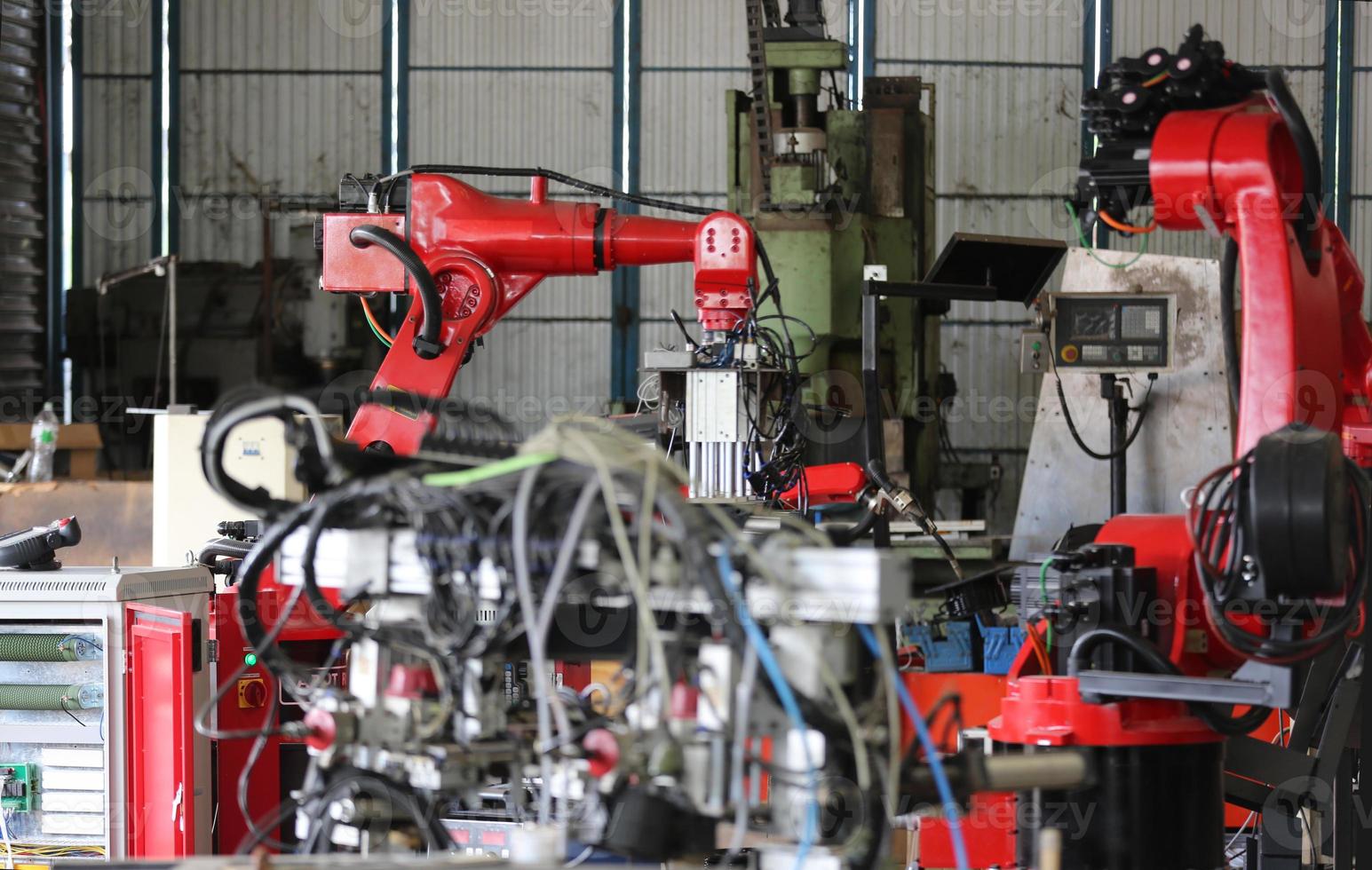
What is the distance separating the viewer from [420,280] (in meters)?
3.48

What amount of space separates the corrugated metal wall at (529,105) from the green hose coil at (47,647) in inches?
292

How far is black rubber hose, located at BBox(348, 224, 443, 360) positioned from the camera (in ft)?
11.5

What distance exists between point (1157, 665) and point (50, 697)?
2244 millimetres

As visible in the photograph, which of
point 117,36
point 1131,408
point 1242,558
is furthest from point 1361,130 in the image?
point 1242,558

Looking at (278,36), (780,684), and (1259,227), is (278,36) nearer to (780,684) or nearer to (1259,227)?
(1259,227)

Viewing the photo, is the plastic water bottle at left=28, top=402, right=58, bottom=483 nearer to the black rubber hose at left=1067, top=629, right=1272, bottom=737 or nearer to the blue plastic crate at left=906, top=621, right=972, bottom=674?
the blue plastic crate at left=906, top=621, right=972, bottom=674

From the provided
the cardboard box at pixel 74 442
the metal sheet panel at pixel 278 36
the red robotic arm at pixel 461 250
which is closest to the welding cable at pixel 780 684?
the red robotic arm at pixel 461 250

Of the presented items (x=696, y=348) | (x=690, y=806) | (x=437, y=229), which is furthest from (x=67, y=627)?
(x=690, y=806)

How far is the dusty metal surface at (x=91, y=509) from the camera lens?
593 centimetres

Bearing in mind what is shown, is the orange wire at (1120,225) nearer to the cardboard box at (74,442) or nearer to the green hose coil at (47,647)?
the green hose coil at (47,647)

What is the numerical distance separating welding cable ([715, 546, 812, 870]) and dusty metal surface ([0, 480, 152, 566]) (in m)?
4.88

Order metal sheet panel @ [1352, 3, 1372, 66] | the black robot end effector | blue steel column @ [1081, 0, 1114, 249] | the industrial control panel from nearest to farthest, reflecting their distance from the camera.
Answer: the black robot end effector < the industrial control panel < metal sheet panel @ [1352, 3, 1372, 66] < blue steel column @ [1081, 0, 1114, 249]

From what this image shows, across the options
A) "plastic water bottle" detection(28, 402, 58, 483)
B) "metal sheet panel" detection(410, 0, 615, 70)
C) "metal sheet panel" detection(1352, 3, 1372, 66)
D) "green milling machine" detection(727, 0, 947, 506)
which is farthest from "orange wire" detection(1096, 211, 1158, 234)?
"metal sheet panel" detection(1352, 3, 1372, 66)

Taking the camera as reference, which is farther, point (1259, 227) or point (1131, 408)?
point (1131, 408)
